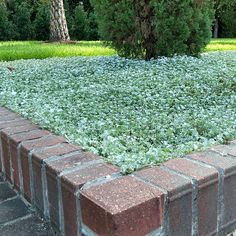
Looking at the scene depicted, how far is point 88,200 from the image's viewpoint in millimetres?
1354

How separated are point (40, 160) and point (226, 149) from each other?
33.6 inches

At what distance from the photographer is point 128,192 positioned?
1.36 metres

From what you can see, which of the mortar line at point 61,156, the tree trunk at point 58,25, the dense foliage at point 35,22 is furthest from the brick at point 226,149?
the dense foliage at point 35,22

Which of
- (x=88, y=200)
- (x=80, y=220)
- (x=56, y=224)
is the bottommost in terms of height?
(x=56, y=224)

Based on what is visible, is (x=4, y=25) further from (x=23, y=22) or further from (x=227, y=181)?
(x=227, y=181)

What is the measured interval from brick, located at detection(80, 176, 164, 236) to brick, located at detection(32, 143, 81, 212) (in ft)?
1.25

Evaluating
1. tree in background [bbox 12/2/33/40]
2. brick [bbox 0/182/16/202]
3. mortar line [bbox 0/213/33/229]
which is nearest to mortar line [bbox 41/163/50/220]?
mortar line [bbox 0/213/33/229]

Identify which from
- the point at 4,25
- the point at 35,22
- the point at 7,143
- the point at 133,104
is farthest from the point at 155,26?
the point at 35,22

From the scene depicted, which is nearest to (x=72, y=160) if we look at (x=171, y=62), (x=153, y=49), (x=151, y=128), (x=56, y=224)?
(x=56, y=224)

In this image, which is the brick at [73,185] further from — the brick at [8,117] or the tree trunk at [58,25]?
the tree trunk at [58,25]

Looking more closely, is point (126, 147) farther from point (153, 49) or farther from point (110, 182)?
point (153, 49)

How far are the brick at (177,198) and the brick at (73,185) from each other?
0.15m

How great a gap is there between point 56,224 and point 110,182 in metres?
0.38

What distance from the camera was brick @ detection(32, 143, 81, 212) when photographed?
1717mm
